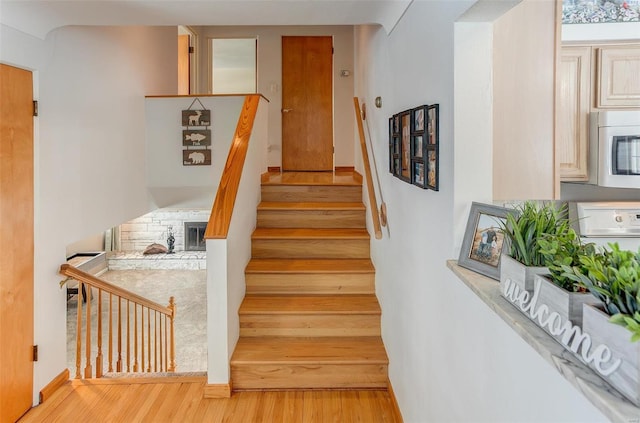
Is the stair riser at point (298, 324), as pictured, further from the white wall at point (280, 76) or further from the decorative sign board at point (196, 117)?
the white wall at point (280, 76)

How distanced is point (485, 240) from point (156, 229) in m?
7.79

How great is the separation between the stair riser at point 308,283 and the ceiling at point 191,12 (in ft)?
5.92

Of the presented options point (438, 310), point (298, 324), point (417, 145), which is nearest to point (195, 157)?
point (298, 324)

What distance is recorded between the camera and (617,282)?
0.72m

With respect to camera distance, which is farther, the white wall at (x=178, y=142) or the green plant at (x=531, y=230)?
the white wall at (x=178, y=142)

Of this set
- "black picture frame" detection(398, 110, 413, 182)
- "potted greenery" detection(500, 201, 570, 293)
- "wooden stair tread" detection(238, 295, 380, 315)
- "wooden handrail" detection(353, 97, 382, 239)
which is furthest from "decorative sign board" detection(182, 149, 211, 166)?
"potted greenery" detection(500, 201, 570, 293)

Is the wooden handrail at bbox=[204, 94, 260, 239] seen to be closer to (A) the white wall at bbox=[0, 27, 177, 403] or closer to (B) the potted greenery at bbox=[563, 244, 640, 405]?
(A) the white wall at bbox=[0, 27, 177, 403]

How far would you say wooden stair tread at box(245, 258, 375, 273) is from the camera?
10.8 feet

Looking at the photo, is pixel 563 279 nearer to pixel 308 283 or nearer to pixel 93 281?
pixel 308 283

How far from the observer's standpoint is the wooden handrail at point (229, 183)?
266 centimetres

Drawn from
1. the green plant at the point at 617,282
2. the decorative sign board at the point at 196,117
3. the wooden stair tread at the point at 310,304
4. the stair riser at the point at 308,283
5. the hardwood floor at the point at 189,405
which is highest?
the decorative sign board at the point at 196,117

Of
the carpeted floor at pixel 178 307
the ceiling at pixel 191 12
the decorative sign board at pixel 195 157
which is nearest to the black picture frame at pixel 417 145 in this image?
the ceiling at pixel 191 12

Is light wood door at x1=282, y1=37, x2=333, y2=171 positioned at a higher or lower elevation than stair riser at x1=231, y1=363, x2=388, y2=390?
higher

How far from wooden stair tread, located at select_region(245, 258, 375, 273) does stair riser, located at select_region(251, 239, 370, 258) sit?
0.22 feet
